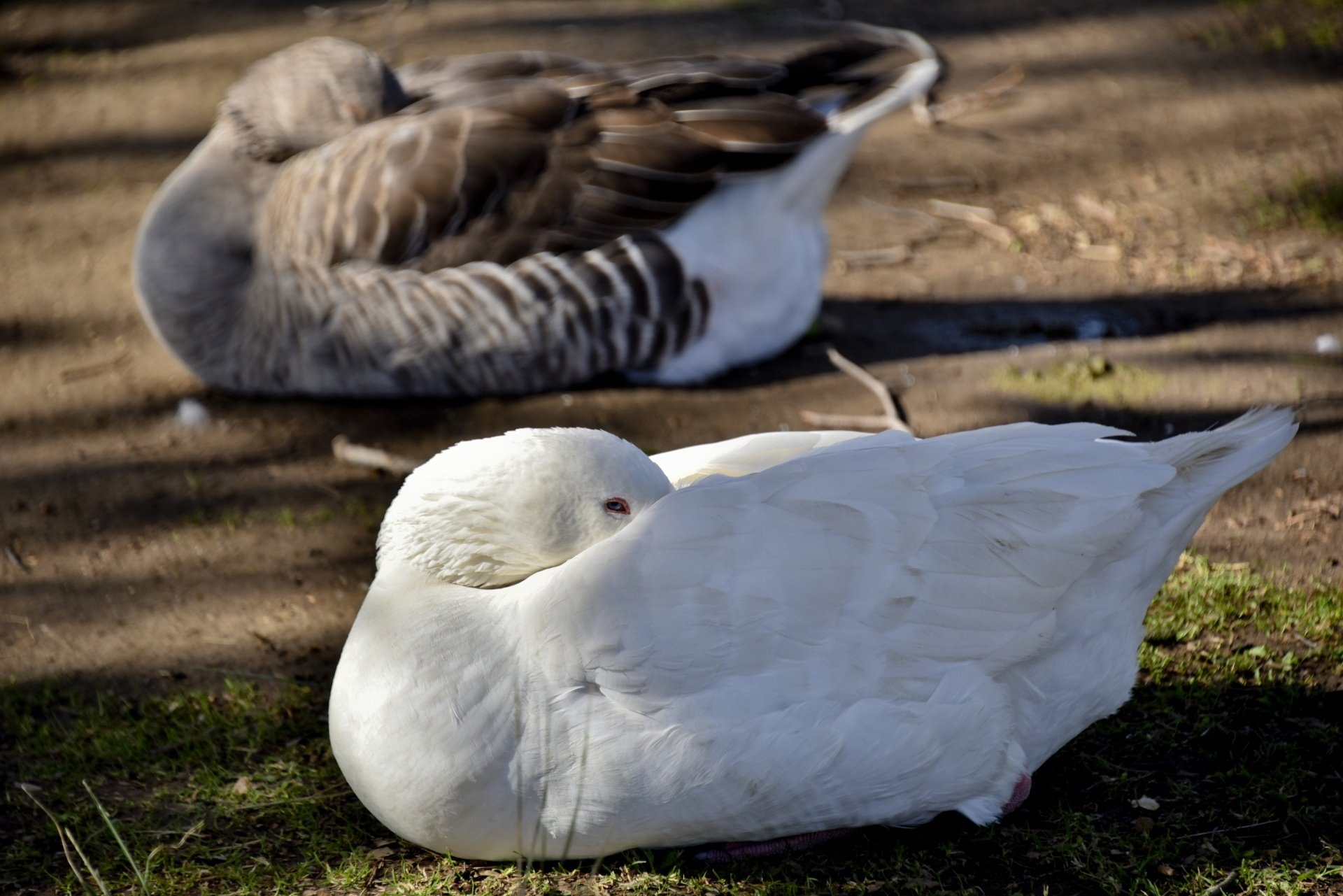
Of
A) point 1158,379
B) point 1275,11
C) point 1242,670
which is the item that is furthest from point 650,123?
point 1275,11

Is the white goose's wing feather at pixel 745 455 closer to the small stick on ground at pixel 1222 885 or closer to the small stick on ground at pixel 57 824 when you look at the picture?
the small stick on ground at pixel 1222 885

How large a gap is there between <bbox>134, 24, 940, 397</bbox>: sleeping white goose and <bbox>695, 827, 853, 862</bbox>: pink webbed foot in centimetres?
270

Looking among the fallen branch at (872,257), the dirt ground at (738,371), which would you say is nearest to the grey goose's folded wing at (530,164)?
the dirt ground at (738,371)

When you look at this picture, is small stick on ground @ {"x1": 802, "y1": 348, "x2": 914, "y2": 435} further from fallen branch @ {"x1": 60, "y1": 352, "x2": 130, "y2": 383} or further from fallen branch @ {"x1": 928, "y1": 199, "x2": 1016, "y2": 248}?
fallen branch @ {"x1": 60, "y1": 352, "x2": 130, "y2": 383}

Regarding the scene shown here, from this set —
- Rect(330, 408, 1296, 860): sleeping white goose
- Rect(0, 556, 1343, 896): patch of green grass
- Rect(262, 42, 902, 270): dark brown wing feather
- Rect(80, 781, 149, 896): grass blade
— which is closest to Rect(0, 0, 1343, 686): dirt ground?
Rect(0, 556, 1343, 896): patch of green grass

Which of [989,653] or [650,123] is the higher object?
[650,123]

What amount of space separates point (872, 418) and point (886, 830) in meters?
2.14

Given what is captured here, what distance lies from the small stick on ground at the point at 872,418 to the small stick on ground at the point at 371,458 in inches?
58.8

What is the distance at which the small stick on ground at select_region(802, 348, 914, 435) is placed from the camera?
4.90 metres

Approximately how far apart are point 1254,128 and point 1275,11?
151cm

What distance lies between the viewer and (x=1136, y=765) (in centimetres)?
330

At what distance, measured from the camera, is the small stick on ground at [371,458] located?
4812mm

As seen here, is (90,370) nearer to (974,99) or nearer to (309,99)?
(309,99)

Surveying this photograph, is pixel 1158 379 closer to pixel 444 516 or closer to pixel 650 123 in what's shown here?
pixel 650 123
